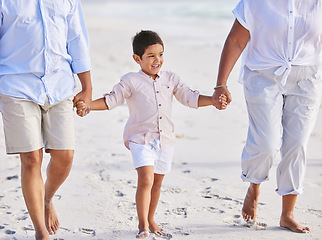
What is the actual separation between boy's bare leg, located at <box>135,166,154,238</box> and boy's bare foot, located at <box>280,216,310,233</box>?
40.8 inches

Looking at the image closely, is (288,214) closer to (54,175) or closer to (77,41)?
(54,175)

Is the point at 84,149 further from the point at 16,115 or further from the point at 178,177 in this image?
the point at 16,115

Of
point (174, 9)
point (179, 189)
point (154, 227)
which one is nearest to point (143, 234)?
point (154, 227)

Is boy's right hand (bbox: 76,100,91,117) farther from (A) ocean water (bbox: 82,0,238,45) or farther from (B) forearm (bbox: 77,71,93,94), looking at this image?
(A) ocean water (bbox: 82,0,238,45)

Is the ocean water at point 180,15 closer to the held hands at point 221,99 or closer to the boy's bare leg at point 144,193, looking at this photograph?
the held hands at point 221,99

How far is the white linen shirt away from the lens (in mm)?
3740

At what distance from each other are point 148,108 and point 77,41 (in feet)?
2.19

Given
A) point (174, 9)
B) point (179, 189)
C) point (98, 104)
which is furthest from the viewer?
point (174, 9)

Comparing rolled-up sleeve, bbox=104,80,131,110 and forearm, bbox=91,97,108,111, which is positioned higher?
rolled-up sleeve, bbox=104,80,131,110

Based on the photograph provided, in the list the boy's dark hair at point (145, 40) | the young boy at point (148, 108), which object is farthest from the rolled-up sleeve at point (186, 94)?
the boy's dark hair at point (145, 40)

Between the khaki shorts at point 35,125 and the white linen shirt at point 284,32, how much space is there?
138 centimetres

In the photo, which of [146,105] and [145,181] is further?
[146,105]

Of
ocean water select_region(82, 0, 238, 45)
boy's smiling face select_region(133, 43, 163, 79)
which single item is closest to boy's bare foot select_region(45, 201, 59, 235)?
boy's smiling face select_region(133, 43, 163, 79)

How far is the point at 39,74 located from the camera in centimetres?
351
